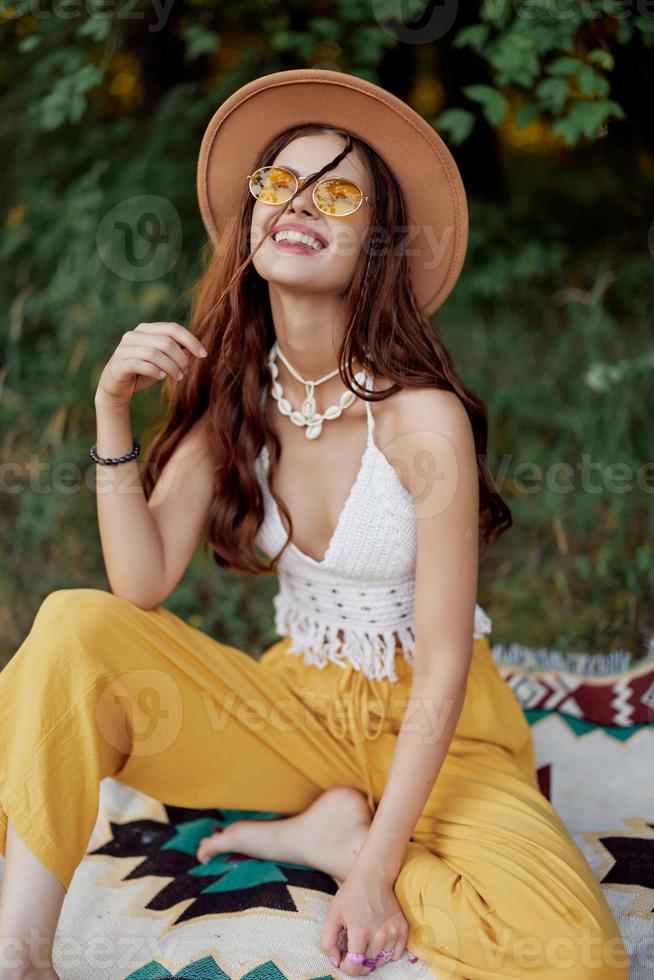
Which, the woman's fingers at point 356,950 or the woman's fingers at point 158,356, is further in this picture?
the woman's fingers at point 158,356

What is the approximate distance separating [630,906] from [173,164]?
3.04m

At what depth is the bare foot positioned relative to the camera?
1819 mm

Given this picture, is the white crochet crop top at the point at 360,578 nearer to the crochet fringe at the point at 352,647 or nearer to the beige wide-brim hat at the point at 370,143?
the crochet fringe at the point at 352,647

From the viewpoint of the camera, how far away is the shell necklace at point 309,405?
1908 millimetres

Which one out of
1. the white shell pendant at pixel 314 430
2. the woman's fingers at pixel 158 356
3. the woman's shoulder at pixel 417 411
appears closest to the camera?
the woman's fingers at pixel 158 356

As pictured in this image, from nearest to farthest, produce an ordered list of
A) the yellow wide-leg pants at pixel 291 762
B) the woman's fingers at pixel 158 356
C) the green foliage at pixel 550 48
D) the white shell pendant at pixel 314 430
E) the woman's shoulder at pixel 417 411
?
the yellow wide-leg pants at pixel 291 762 → the woman's fingers at pixel 158 356 → the woman's shoulder at pixel 417 411 → the white shell pendant at pixel 314 430 → the green foliage at pixel 550 48

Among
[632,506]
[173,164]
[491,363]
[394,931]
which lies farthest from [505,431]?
[394,931]

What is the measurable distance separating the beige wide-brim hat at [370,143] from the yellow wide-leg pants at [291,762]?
789 mm

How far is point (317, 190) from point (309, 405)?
1.35 ft

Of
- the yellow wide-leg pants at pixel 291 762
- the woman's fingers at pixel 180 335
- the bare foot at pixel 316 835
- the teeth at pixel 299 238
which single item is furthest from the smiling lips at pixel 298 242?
the bare foot at pixel 316 835

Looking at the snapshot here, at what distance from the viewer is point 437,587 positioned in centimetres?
176

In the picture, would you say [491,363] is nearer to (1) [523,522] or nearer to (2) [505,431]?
(2) [505,431]

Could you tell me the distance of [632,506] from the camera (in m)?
3.12

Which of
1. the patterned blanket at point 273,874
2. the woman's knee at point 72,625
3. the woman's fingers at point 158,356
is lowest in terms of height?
the patterned blanket at point 273,874
